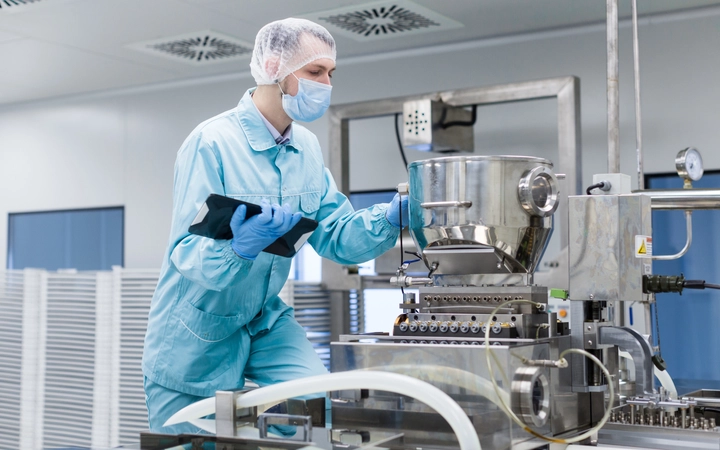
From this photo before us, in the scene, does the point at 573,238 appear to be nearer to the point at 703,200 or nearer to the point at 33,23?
the point at 703,200

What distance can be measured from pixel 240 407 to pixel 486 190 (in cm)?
55

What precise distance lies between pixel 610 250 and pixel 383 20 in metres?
2.69

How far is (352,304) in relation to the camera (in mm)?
4277

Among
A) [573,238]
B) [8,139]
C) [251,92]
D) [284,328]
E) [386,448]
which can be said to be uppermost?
[8,139]

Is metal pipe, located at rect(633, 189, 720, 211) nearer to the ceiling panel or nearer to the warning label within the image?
the warning label

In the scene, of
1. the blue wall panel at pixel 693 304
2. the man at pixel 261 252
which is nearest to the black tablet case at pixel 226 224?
the man at pixel 261 252

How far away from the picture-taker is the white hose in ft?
3.70

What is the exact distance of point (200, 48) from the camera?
4.38 meters

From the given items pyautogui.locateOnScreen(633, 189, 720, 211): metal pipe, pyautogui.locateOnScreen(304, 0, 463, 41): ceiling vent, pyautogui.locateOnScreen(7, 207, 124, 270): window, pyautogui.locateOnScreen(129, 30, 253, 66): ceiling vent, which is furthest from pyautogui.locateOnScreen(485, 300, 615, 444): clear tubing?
pyautogui.locateOnScreen(7, 207, 124, 270): window

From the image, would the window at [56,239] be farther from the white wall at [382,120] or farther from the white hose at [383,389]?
the white hose at [383,389]

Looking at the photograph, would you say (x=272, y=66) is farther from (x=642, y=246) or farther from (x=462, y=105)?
(x=462, y=105)

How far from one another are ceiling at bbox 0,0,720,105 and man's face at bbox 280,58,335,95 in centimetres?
174

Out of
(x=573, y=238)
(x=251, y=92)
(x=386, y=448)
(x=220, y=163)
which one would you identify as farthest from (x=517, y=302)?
(x=251, y=92)

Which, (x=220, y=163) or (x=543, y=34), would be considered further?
(x=543, y=34)
